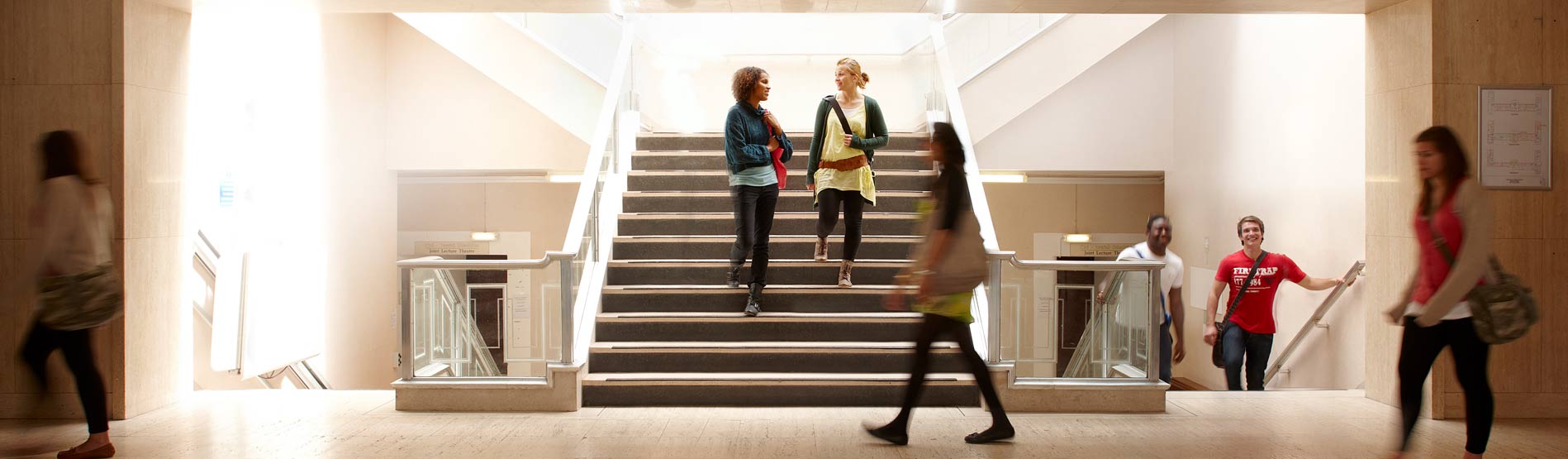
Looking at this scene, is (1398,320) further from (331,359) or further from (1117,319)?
(331,359)

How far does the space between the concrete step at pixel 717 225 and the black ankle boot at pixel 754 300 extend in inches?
46.9

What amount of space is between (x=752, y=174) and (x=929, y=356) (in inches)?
81.8

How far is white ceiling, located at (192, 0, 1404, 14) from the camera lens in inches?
229

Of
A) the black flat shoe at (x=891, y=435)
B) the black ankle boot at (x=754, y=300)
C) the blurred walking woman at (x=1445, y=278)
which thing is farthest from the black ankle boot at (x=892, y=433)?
the blurred walking woman at (x=1445, y=278)

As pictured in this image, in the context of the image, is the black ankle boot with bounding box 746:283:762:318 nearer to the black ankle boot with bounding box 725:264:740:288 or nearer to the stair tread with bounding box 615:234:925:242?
the black ankle boot with bounding box 725:264:740:288

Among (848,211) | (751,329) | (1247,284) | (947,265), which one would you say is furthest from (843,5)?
(1247,284)

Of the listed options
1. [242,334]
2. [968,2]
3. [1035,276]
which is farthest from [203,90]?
[1035,276]

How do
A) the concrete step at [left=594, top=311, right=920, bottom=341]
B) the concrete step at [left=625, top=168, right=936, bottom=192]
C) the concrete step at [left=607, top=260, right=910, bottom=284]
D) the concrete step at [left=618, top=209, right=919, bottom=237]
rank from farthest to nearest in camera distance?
1. the concrete step at [left=625, top=168, right=936, bottom=192]
2. the concrete step at [left=618, top=209, right=919, bottom=237]
3. the concrete step at [left=607, top=260, right=910, bottom=284]
4. the concrete step at [left=594, top=311, right=920, bottom=341]

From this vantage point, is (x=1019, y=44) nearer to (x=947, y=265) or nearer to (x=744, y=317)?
(x=744, y=317)

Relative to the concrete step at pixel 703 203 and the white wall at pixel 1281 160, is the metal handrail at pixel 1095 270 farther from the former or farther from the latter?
the white wall at pixel 1281 160

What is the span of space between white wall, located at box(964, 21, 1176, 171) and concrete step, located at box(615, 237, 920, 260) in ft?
12.1

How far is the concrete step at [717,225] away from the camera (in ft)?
24.2

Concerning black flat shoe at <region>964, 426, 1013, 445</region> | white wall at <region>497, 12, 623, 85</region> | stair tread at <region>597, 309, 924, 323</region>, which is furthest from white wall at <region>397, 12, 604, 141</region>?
black flat shoe at <region>964, 426, 1013, 445</region>

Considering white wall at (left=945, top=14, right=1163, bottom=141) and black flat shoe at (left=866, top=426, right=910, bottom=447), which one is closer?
black flat shoe at (left=866, top=426, right=910, bottom=447)
